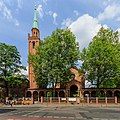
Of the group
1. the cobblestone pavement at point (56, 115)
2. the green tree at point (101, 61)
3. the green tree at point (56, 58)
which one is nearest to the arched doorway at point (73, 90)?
the green tree at point (56, 58)

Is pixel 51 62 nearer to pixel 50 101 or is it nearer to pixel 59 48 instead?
pixel 59 48

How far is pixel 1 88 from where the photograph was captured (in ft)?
275

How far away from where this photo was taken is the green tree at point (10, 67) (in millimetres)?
79938

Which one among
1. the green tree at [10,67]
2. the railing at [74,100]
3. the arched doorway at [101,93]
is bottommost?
the railing at [74,100]

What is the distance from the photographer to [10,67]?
82.2m

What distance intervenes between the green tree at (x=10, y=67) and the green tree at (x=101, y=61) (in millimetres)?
17283

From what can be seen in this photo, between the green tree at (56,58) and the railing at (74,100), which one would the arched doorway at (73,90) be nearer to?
the green tree at (56,58)

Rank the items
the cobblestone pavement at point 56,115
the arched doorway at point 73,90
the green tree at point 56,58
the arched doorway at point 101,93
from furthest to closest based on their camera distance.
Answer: the arched doorway at point 73,90 < the arched doorway at point 101,93 < the green tree at point 56,58 < the cobblestone pavement at point 56,115

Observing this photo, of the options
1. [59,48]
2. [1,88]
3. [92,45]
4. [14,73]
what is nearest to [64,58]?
[59,48]

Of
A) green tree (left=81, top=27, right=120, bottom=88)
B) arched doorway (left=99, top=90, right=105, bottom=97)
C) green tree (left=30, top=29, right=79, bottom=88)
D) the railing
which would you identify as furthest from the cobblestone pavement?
arched doorway (left=99, top=90, right=105, bottom=97)

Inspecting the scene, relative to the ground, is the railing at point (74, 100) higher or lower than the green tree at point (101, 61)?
lower

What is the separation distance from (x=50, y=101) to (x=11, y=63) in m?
14.6

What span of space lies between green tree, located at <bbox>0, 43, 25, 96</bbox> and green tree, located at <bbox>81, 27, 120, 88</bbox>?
17283 millimetres

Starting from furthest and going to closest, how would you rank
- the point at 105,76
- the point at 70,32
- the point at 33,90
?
the point at 33,90, the point at 70,32, the point at 105,76
